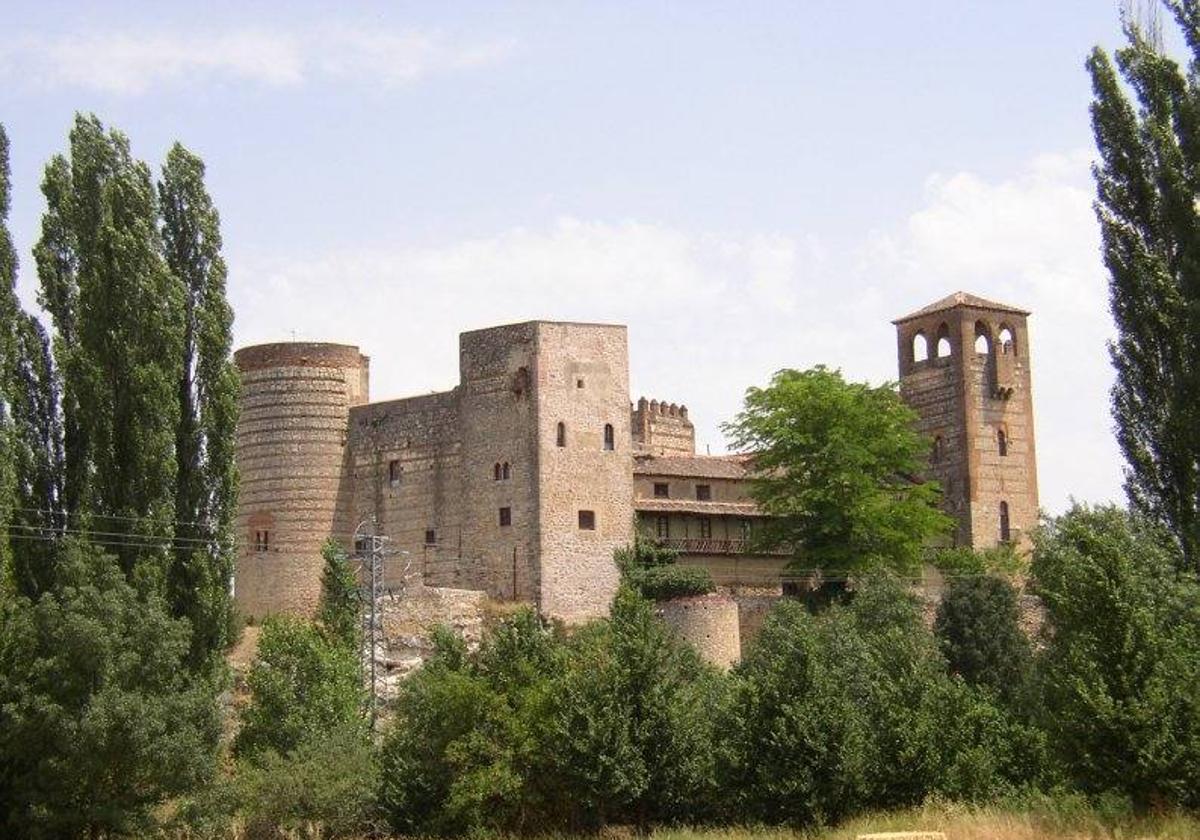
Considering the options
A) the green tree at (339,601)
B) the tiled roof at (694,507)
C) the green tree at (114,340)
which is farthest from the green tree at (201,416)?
the tiled roof at (694,507)

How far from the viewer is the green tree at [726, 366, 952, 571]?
5778 centimetres

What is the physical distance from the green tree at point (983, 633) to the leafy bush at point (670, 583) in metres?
6.57

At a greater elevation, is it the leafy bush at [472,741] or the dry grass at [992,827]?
the leafy bush at [472,741]

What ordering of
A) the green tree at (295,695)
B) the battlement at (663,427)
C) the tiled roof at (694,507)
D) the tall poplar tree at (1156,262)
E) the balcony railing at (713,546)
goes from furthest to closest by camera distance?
1. the battlement at (663,427)
2. the balcony railing at (713,546)
3. the tiled roof at (694,507)
4. the green tree at (295,695)
5. the tall poplar tree at (1156,262)

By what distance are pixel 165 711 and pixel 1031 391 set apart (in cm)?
3893

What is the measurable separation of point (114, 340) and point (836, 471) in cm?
2470

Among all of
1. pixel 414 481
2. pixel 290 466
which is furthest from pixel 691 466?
pixel 290 466

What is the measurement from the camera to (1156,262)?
1332 inches

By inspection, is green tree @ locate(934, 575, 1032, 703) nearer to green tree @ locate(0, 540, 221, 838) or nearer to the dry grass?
the dry grass

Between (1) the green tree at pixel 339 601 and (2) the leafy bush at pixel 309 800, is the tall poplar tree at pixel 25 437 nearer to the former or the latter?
(2) the leafy bush at pixel 309 800

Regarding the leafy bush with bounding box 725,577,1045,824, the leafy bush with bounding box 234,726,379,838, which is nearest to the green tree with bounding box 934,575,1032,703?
the leafy bush with bounding box 725,577,1045,824

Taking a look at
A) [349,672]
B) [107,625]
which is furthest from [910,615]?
Result: [107,625]

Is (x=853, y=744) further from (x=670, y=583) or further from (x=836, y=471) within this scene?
(x=836, y=471)

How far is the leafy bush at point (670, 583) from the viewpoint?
184ft
